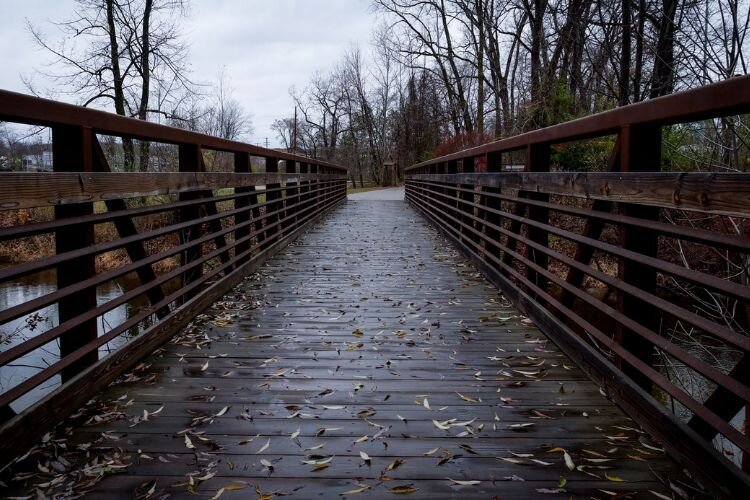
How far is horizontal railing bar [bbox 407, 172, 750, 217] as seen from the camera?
6.35 ft

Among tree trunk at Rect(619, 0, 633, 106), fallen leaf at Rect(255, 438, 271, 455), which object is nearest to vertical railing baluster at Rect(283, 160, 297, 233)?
fallen leaf at Rect(255, 438, 271, 455)

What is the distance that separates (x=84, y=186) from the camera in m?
2.79

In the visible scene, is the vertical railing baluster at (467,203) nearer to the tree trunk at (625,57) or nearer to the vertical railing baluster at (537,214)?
the vertical railing baluster at (537,214)

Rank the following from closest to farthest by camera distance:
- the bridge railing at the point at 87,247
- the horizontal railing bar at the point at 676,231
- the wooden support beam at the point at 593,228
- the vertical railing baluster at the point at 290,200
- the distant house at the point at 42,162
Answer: the horizontal railing bar at the point at 676,231
the bridge railing at the point at 87,247
the wooden support beam at the point at 593,228
the distant house at the point at 42,162
the vertical railing baluster at the point at 290,200

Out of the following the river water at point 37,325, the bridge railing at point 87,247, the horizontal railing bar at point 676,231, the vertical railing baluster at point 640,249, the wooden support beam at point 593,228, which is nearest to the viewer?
the horizontal railing bar at point 676,231

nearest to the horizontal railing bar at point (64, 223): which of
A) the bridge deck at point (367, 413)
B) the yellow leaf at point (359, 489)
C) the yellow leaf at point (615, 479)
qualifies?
the bridge deck at point (367, 413)

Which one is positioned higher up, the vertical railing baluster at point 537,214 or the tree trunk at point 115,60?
the tree trunk at point 115,60

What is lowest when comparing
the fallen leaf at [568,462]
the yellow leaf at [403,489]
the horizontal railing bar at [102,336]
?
the yellow leaf at [403,489]

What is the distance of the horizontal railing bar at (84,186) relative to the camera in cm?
227

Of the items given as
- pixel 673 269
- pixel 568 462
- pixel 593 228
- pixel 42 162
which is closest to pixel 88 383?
pixel 568 462

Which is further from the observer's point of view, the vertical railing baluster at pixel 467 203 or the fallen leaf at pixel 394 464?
the vertical railing baluster at pixel 467 203

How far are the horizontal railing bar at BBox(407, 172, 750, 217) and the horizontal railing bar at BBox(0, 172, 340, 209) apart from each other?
2.76 meters

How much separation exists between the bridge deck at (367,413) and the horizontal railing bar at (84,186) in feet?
3.44

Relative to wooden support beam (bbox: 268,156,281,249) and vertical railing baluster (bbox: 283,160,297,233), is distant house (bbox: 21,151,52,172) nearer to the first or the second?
wooden support beam (bbox: 268,156,281,249)
